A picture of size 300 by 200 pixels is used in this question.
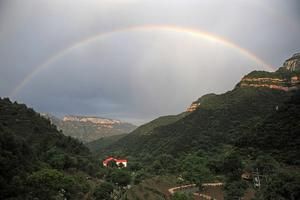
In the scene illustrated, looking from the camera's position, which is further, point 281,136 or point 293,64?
point 293,64

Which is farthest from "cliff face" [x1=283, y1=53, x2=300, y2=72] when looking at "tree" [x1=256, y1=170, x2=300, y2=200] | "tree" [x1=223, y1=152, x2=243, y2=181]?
"tree" [x1=256, y1=170, x2=300, y2=200]

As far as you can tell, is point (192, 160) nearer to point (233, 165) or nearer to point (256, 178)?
point (233, 165)

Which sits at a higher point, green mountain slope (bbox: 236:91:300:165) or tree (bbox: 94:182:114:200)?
green mountain slope (bbox: 236:91:300:165)

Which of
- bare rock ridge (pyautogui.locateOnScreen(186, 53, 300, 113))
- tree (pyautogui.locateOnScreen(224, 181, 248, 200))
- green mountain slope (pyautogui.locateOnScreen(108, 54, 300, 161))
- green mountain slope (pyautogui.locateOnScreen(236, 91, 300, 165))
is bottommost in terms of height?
tree (pyautogui.locateOnScreen(224, 181, 248, 200))

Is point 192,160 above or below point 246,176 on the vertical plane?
above

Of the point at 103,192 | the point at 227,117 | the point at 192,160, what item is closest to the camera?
the point at 103,192

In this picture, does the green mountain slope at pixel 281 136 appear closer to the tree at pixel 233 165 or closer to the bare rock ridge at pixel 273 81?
the tree at pixel 233 165

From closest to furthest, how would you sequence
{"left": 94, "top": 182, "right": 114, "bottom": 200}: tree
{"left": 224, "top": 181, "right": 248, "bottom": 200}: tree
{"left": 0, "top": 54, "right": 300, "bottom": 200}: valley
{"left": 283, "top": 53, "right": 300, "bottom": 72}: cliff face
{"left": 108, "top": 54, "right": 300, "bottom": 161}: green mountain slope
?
1. {"left": 0, "top": 54, "right": 300, "bottom": 200}: valley
2. {"left": 224, "top": 181, "right": 248, "bottom": 200}: tree
3. {"left": 94, "top": 182, "right": 114, "bottom": 200}: tree
4. {"left": 108, "top": 54, "right": 300, "bottom": 161}: green mountain slope
5. {"left": 283, "top": 53, "right": 300, "bottom": 72}: cliff face

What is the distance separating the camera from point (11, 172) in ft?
93.8

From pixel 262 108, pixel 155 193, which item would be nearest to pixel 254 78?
pixel 262 108

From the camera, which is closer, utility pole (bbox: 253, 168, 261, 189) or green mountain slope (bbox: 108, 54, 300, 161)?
utility pole (bbox: 253, 168, 261, 189)

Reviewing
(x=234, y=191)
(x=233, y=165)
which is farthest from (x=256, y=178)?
(x=234, y=191)

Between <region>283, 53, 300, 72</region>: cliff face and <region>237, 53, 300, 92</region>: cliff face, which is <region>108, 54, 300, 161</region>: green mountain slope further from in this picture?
<region>283, 53, 300, 72</region>: cliff face

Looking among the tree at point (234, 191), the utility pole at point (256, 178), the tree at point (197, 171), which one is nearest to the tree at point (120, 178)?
the tree at point (197, 171)
